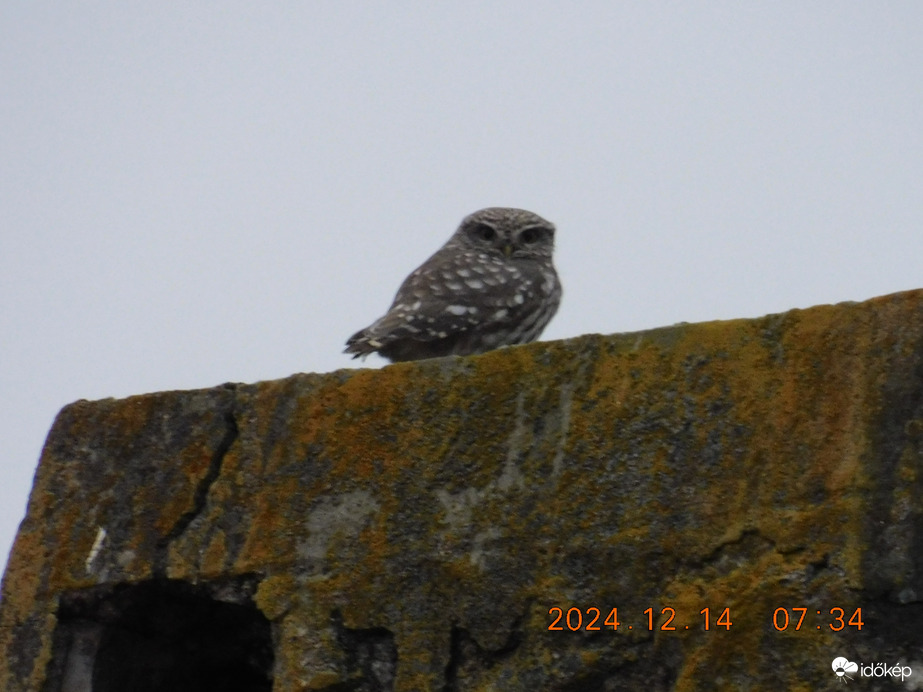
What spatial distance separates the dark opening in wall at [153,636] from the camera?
333 centimetres

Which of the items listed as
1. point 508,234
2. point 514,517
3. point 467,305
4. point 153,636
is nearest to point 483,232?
point 508,234

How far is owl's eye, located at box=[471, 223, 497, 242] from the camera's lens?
725 cm

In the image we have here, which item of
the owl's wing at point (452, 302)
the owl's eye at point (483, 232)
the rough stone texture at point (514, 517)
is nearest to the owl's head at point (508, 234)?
the owl's eye at point (483, 232)

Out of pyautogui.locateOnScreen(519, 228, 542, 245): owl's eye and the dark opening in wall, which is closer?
the dark opening in wall

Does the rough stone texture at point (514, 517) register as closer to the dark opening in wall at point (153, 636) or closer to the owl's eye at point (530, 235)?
the dark opening in wall at point (153, 636)

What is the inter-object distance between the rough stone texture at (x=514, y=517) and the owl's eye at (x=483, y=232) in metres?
3.87

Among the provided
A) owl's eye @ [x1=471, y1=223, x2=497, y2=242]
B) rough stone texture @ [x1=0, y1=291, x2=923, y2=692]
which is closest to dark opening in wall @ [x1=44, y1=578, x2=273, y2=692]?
rough stone texture @ [x1=0, y1=291, x2=923, y2=692]

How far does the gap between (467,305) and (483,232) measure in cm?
166

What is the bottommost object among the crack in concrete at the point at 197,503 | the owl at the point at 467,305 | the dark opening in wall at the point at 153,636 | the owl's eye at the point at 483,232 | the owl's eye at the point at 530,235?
the dark opening in wall at the point at 153,636

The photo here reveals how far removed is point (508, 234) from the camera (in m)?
7.21

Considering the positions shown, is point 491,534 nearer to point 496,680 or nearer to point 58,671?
point 496,680

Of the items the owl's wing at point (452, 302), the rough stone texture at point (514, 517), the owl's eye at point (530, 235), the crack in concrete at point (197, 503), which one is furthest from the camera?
the owl's eye at point (530, 235)

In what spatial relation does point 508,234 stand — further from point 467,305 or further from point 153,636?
point 153,636

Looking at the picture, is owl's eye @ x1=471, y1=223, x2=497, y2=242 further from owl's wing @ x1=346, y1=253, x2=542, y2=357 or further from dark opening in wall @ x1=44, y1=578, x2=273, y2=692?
dark opening in wall @ x1=44, y1=578, x2=273, y2=692
